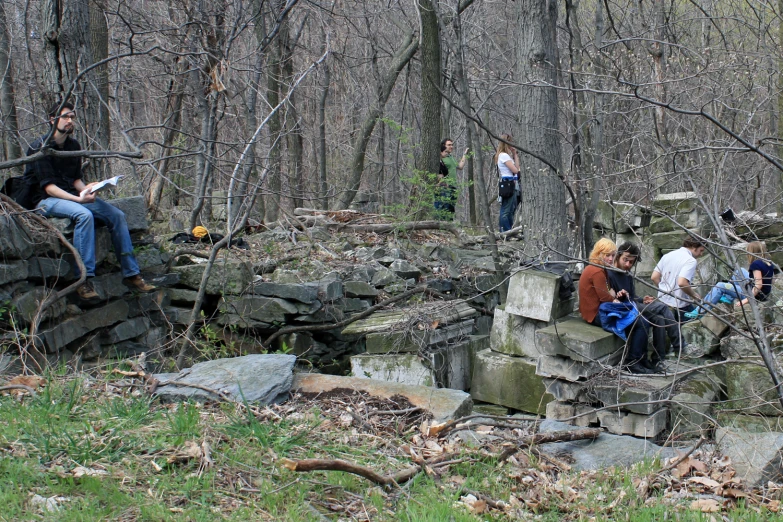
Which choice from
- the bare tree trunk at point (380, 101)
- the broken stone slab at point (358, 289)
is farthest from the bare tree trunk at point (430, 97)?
the broken stone slab at point (358, 289)

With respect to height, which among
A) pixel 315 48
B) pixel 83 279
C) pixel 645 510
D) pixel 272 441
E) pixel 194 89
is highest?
pixel 315 48

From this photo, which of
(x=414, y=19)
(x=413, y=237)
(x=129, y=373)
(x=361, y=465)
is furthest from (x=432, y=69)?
(x=361, y=465)

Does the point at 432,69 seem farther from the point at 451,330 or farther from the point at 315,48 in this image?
the point at 315,48

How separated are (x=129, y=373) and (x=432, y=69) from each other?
9.09 meters

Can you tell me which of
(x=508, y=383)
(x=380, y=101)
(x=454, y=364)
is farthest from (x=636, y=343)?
(x=380, y=101)

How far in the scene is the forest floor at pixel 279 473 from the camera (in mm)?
3182

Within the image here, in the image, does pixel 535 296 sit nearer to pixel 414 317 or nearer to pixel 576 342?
pixel 576 342

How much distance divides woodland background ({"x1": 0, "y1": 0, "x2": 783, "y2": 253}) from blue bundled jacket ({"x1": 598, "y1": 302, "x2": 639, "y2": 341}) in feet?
3.48

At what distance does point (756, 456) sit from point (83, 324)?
5.72m

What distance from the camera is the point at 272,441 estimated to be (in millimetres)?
3863

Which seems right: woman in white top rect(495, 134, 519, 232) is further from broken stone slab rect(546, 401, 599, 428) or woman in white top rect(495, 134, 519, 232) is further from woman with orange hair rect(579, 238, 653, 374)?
broken stone slab rect(546, 401, 599, 428)

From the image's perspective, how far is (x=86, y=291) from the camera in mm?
6621

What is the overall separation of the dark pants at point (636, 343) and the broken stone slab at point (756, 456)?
1.85 metres

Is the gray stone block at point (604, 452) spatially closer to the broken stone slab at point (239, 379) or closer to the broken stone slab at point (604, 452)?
the broken stone slab at point (604, 452)
